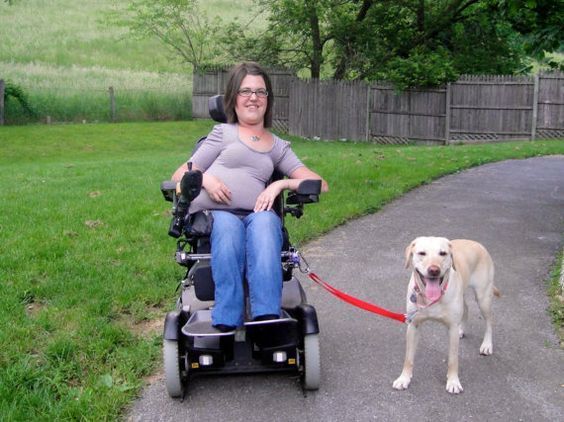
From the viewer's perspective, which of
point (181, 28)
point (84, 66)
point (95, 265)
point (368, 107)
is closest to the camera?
point (95, 265)

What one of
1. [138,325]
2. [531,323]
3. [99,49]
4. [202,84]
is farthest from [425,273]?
[99,49]

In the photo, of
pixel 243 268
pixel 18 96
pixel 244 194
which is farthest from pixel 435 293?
pixel 18 96

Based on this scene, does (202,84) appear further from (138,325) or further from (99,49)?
(138,325)

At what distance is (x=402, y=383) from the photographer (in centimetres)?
416

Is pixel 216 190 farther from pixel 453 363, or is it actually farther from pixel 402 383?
pixel 453 363

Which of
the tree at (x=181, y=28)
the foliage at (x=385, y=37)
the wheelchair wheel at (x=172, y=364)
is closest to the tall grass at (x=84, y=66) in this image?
the tree at (x=181, y=28)

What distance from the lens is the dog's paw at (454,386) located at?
13.5ft

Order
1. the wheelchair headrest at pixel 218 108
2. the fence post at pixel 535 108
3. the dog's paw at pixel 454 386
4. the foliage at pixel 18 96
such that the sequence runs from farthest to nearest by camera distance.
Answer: the foliage at pixel 18 96
the fence post at pixel 535 108
the wheelchair headrest at pixel 218 108
the dog's paw at pixel 454 386

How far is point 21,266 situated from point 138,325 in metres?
1.69

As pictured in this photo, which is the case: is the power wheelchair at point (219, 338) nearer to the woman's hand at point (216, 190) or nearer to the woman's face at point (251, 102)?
the woman's hand at point (216, 190)

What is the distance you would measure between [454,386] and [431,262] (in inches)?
30.7

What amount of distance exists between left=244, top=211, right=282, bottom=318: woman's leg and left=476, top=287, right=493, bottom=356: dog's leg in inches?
59.1

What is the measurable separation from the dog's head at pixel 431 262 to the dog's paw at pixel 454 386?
0.52 metres

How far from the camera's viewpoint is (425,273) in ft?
12.9
